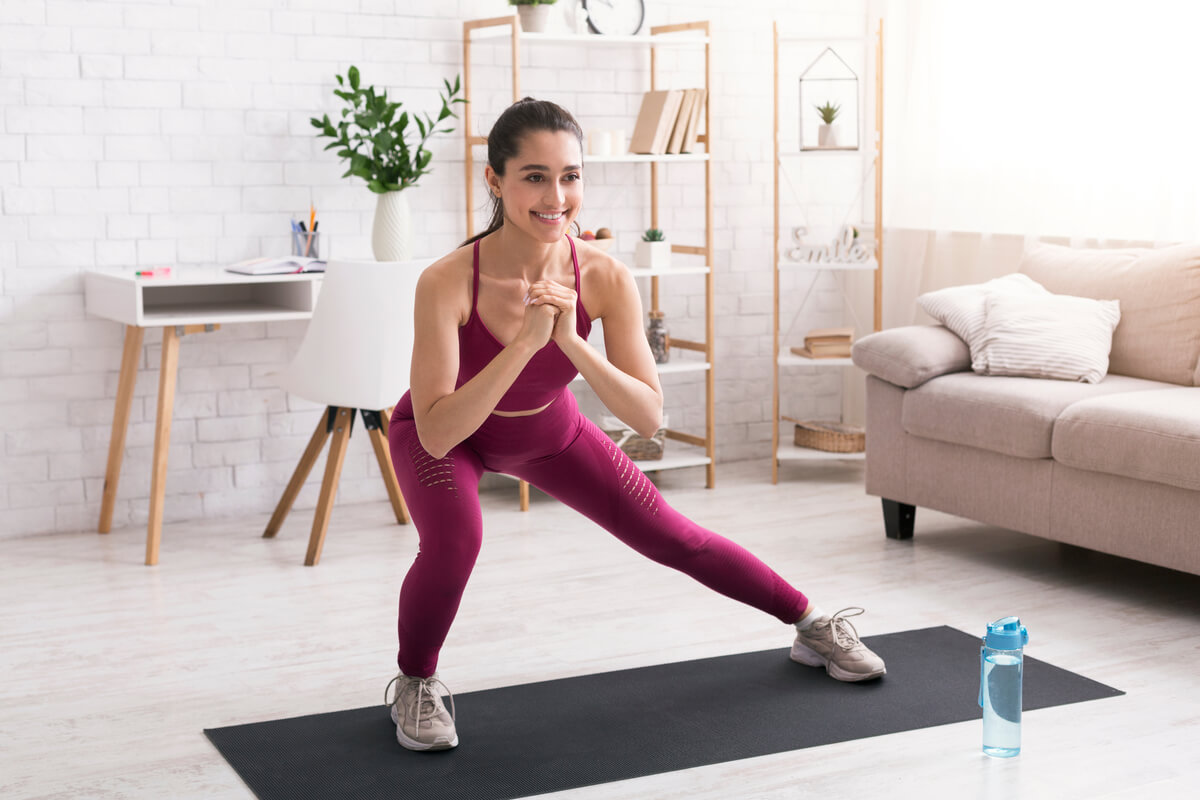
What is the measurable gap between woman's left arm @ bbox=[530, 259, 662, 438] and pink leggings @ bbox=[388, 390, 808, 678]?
0.44 ft

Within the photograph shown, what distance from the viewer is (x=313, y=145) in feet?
14.3

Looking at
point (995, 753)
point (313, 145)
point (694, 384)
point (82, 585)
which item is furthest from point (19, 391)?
point (995, 753)

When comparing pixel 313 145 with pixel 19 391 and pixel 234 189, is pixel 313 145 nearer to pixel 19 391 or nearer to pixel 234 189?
pixel 234 189

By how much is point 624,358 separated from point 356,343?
1.42 metres

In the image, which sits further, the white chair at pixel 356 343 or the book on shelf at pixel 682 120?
the book on shelf at pixel 682 120

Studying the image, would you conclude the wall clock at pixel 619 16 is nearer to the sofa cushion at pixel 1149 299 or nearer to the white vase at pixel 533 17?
the white vase at pixel 533 17

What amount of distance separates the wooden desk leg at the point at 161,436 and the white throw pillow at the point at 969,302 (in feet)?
6.90

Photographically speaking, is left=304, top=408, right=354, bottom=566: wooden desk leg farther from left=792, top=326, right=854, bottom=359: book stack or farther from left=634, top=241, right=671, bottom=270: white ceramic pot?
left=792, top=326, right=854, bottom=359: book stack

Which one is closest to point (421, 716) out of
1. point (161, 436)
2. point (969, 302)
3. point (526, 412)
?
point (526, 412)

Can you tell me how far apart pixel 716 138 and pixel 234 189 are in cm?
177

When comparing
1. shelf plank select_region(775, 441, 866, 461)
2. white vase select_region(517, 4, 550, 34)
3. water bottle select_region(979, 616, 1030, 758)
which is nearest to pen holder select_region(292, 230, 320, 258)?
white vase select_region(517, 4, 550, 34)

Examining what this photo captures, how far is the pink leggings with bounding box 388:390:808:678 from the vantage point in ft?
7.86

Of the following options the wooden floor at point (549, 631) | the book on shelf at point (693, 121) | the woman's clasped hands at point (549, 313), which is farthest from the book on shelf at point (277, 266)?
the woman's clasped hands at point (549, 313)

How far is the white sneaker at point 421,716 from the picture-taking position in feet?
7.86
